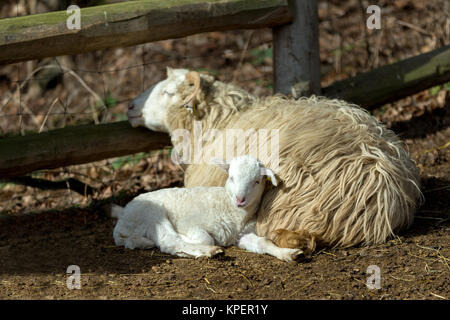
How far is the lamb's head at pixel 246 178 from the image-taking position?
4453mm

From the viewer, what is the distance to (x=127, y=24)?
5.29 m

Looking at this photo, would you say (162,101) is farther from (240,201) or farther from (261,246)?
(261,246)

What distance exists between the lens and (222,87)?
569 centimetres

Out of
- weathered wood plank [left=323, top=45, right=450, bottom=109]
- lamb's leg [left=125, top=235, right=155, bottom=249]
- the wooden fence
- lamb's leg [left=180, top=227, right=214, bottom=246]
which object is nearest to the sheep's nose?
lamb's leg [left=180, top=227, right=214, bottom=246]

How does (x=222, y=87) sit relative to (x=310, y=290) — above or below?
above

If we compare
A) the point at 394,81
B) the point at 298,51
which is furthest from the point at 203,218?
the point at 394,81

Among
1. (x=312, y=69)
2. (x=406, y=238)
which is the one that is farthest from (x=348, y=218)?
(x=312, y=69)

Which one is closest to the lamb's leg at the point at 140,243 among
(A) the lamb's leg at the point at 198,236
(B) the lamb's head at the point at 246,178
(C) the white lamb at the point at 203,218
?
(C) the white lamb at the point at 203,218

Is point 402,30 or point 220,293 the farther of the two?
point 402,30

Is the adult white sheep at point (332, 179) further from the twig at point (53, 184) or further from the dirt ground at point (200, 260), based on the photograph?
the twig at point (53, 184)

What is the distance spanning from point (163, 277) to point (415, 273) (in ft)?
5.23

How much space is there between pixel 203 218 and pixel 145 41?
1.73 metres

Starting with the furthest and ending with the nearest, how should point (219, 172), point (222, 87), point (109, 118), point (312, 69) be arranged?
point (109, 118), point (312, 69), point (222, 87), point (219, 172)

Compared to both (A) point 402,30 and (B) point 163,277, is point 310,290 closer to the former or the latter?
(B) point 163,277
